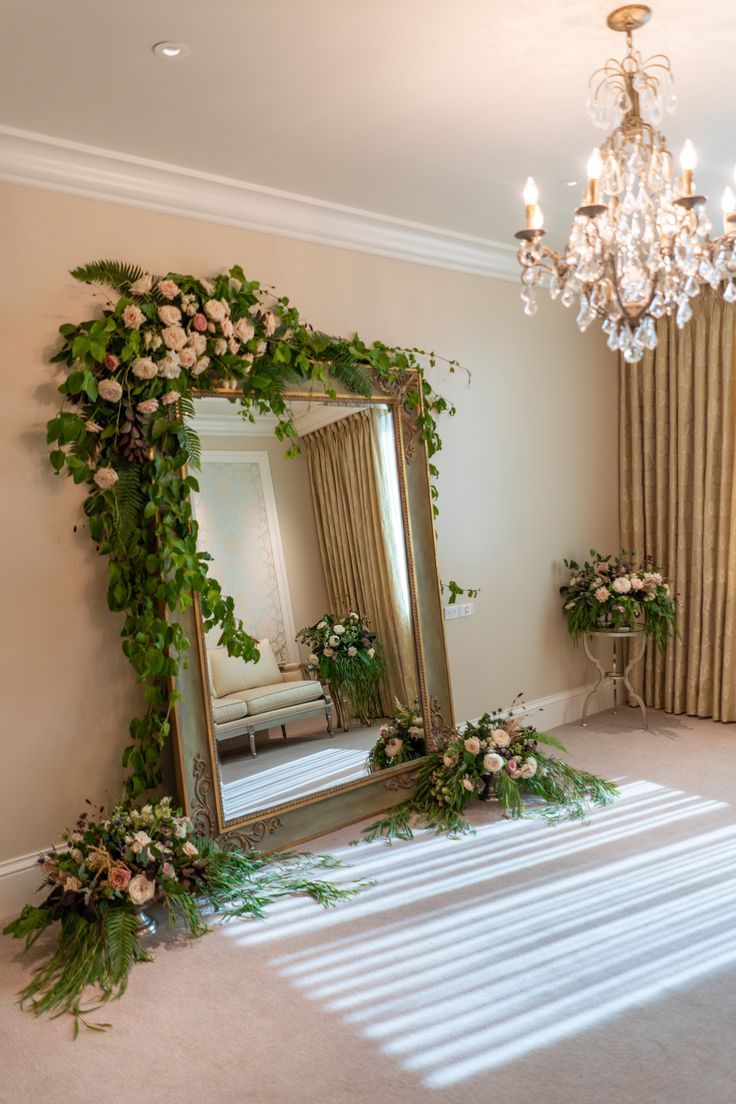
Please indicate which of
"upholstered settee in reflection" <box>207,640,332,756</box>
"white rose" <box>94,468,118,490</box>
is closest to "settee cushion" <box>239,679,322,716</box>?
"upholstered settee in reflection" <box>207,640,332,756</box>

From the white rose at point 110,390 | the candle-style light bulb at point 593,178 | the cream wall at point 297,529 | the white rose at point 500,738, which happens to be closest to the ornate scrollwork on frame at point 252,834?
the cream wall at point 297,529

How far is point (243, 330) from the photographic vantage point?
354 cm

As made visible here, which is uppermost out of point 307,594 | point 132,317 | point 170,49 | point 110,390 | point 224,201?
point 170,49

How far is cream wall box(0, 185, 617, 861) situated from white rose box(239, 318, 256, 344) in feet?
1.33

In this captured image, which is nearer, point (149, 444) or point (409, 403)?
point (149, 444)

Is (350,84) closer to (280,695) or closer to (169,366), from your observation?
(169,366)

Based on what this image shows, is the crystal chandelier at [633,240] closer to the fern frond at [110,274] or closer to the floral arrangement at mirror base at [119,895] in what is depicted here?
the fern frond at [110,274]

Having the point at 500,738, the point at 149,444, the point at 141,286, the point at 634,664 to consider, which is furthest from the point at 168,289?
the point at 634,664

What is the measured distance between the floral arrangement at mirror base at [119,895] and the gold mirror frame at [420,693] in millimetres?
172

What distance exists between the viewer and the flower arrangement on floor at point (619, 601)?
5.10m

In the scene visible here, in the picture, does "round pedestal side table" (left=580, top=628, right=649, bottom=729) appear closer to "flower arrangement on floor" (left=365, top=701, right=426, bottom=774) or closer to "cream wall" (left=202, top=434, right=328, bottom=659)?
"flower arrangement on floor" (left=365, top=701, right=426, bottom=774)

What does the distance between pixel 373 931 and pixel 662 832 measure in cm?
143

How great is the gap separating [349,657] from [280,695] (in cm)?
40

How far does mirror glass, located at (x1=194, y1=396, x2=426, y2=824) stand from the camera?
3578mm
